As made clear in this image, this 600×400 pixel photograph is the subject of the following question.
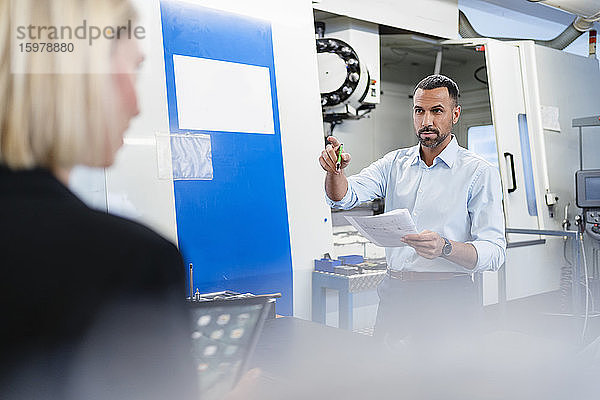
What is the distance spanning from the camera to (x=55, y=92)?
12.2 inches

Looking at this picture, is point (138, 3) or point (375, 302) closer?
point (138, 3)

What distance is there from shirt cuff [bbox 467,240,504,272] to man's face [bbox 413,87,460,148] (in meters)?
0.26

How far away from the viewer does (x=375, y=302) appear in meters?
2.36

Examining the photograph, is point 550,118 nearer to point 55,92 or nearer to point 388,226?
point 388,226

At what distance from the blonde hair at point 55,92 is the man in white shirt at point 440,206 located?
92 cm

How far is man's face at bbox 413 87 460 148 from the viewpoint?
1302mm

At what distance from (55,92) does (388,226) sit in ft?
2.98

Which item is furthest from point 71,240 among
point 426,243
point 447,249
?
point 447,249

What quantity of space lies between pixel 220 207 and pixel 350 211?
1000 millimetres

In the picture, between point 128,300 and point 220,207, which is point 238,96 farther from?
point 128,300

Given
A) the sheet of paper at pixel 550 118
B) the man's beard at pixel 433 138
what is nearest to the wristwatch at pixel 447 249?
the man's beard at pixel 433 138

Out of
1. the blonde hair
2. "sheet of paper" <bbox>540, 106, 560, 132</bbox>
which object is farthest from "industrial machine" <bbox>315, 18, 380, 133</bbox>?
Answer: the blonde hair

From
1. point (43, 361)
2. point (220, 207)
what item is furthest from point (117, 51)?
point (220, 207)

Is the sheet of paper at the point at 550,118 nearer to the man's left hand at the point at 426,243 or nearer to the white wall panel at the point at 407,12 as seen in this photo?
the white wall panel at the point at 407,12
